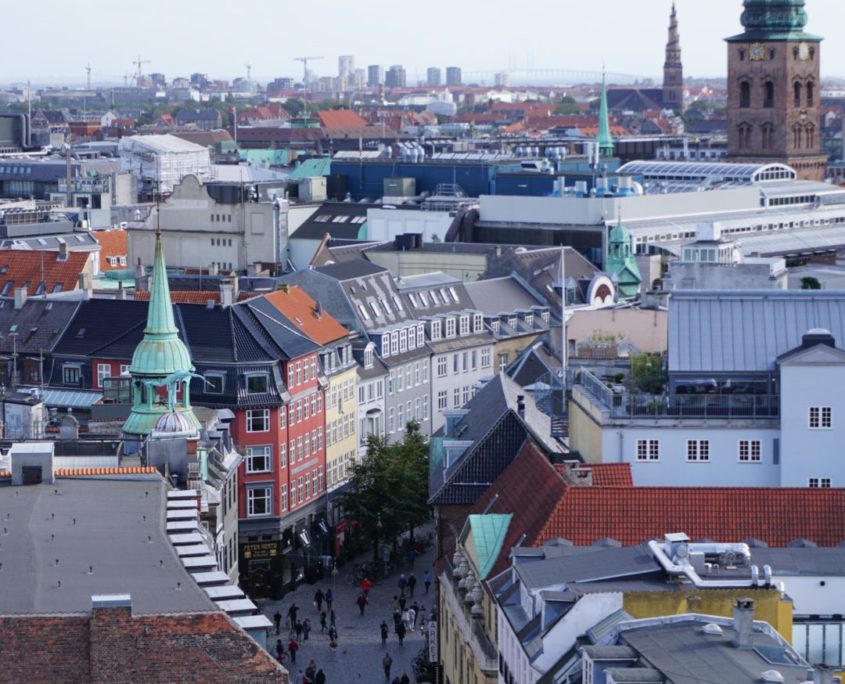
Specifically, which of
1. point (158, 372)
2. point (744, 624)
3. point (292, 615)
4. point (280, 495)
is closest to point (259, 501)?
point (280, 495)

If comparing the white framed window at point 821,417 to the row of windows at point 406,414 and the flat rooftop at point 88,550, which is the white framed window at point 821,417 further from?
the row of windows at point 406,414

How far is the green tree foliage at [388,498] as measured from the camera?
88562 millimetres

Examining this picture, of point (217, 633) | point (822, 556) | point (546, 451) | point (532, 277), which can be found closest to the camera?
point (217, 633)

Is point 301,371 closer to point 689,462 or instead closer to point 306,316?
point 306,316

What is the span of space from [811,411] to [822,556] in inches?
427

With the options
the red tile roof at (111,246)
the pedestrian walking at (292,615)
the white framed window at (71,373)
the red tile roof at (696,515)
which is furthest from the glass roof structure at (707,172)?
the red tile roof at (696,515)

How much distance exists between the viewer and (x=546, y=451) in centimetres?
6456

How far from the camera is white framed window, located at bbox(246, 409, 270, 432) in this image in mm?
88688

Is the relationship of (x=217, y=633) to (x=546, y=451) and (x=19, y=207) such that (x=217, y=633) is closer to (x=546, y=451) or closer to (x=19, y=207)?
(x=546, y=451)

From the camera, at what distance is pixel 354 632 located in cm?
7850

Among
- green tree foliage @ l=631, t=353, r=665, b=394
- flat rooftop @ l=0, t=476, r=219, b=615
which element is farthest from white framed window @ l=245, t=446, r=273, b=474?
flat rooftop @ l=0, t=476, r=219, b=615

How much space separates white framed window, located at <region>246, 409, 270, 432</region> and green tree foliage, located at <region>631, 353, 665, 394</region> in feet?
88.3

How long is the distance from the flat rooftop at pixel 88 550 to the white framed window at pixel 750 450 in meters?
14.6

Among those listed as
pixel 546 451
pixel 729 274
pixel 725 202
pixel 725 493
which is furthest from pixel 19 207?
pixel 725 493
